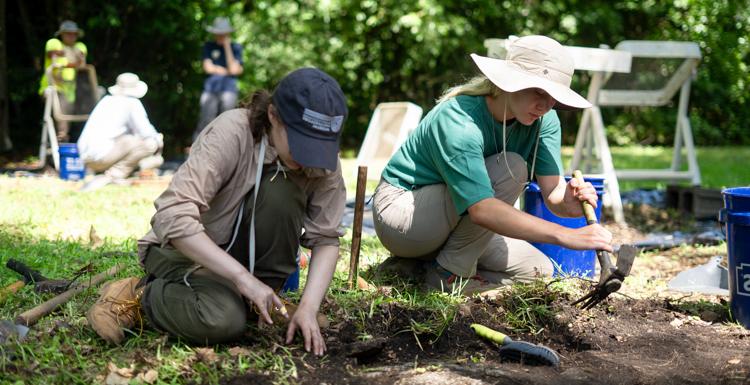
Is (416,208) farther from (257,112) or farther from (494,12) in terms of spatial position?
(494,12)

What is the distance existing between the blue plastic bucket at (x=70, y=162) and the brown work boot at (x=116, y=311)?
517cm

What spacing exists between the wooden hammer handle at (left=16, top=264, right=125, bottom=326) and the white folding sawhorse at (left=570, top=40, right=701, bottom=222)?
3728mm

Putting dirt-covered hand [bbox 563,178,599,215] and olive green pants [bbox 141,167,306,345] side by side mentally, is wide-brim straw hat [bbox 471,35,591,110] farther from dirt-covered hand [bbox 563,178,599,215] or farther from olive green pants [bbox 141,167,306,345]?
olive green pants [bbox 141,167,306,345]

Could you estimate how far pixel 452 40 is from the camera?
11.5m

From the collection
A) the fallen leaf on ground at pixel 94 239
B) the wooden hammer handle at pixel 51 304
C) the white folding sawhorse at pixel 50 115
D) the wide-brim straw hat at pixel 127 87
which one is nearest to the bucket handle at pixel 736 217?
the wooden hammer handle at pixel 51 304

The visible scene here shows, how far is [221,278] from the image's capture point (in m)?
2.77

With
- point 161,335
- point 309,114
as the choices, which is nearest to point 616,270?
point 309,114

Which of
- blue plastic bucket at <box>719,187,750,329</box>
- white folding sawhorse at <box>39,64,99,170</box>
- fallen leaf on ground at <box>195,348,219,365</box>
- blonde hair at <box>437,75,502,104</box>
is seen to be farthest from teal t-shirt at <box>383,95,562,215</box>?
white folding sawhorse at <box>39,64,99,170</box>

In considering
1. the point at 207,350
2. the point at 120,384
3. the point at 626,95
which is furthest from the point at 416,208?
the point at 626,95

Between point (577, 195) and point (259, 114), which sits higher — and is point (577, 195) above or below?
below

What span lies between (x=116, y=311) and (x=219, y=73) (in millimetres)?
6696

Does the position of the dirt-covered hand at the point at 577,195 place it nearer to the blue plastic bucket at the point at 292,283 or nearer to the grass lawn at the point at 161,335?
the grass lawn at the point at 161,335

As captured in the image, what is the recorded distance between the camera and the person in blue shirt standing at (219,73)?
9.15m

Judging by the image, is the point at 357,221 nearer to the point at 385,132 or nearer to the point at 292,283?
the point at 292,283
